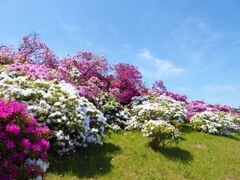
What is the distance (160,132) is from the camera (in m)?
10.9

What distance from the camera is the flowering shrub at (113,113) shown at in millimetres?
14480

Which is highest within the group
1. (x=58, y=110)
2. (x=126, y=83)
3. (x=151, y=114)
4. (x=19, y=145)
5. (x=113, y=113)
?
(x=126, y=83)

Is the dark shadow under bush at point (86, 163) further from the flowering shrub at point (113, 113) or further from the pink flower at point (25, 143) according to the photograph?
the flowering shrub at point (113, 113)

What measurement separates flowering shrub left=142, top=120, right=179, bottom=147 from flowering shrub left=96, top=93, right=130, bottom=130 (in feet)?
10.0

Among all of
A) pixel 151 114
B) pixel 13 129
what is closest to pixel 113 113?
pixel 151 114

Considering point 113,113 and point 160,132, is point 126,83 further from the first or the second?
point 160,132

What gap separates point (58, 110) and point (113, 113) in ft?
18.6

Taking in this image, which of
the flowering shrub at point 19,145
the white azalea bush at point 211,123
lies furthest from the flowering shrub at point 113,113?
the flowering shrub at point 19,145

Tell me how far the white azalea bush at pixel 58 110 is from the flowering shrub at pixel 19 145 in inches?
111

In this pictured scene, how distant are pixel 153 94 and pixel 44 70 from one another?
26.6ft

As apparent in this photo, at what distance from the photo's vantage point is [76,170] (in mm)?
8266

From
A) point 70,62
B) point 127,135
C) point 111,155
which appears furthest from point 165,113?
point 70,62

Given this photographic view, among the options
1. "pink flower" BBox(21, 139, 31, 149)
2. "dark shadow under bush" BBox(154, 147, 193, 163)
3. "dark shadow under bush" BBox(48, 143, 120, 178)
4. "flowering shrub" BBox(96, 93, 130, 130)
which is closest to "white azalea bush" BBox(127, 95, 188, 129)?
"flowering shrub" BBox(96, 93, 130, 130)

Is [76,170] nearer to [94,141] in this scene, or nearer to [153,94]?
[94,141]
